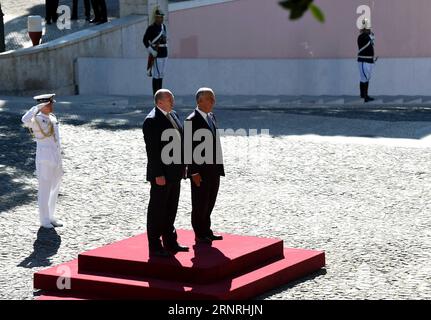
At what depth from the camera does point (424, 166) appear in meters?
17.1

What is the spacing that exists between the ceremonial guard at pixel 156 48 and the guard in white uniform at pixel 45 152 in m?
10.7

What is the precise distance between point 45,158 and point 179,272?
3301 mm

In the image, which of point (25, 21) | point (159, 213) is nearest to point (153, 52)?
point (25, 21)

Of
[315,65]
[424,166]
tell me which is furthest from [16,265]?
[315,65]

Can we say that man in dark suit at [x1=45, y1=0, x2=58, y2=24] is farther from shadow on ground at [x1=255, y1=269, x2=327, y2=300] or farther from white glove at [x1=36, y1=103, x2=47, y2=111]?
shadow on ground at [x1=255, y1=269, x2=327, y2=300]

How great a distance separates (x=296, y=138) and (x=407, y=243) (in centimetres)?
711

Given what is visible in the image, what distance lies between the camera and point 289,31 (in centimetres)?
2716

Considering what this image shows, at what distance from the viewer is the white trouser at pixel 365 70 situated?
24859mm

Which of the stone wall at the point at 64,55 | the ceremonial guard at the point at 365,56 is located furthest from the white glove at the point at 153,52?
the ceremonial guard at the point at 365,56

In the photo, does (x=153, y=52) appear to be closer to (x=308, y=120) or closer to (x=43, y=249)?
(x=308, y=120)

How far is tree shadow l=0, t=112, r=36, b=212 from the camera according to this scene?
589 inches

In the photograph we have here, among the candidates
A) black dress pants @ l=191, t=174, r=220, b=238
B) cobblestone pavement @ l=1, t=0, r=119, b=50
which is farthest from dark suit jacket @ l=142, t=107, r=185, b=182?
cobblestone pavement @ l=1, t=0, r=119, b=50

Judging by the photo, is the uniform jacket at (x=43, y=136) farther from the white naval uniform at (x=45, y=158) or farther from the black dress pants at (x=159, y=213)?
the black dress pants at (x=159, y=213)

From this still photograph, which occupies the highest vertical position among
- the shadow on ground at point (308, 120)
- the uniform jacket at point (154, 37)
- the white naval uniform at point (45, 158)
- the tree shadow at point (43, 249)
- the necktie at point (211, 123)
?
the uniform jacket at point (154, 37)
